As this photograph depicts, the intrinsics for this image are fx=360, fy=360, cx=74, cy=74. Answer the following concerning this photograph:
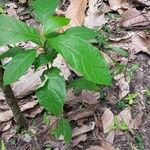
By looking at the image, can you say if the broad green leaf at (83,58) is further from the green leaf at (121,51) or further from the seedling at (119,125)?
the green leaf at (121,51)

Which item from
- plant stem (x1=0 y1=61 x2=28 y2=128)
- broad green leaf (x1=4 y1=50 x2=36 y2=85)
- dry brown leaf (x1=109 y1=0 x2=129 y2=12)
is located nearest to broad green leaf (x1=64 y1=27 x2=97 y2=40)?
broad green leaf (x1=4 y1=50 x2=36 y2=85)

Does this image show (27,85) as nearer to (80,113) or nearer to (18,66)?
(80,113)

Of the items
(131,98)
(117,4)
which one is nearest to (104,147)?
(131,98)

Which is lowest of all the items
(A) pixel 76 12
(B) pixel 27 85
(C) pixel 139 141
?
(C) pixel 139 141

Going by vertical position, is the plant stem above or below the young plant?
below

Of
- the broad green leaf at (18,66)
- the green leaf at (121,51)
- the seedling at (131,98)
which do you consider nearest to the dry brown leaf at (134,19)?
the green leaf at (121,51)

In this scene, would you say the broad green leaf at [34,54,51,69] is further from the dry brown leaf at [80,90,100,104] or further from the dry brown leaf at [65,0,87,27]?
the dry brown leaf at [65,0,87,27]

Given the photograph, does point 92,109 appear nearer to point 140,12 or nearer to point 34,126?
point 34,126

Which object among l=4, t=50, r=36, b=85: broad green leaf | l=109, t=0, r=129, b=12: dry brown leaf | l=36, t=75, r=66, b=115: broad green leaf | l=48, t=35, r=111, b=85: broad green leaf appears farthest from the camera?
l=109, t=0, r=129, b=12: dry brown leaf
